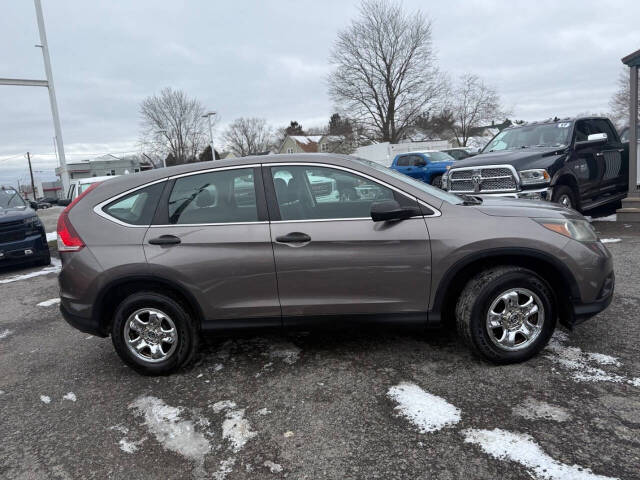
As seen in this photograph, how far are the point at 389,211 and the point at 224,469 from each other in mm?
1918

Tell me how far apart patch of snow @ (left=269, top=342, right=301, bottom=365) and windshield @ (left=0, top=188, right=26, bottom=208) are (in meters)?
8.16

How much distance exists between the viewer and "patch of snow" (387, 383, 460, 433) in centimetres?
282

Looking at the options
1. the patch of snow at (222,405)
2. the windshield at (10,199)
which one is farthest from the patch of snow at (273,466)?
the windshield at (10,199)

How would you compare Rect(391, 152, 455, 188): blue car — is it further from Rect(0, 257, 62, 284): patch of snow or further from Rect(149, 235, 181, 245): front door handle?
Rect(149, 235, 181, 245): front door handle

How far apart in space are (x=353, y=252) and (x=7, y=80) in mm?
13588

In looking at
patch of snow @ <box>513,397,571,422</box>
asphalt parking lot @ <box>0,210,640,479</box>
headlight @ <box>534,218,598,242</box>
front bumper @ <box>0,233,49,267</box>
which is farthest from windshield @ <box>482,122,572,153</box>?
front bumper @ <box>0,233,49,267</box>

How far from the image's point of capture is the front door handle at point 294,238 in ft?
11.1

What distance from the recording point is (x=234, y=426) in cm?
296

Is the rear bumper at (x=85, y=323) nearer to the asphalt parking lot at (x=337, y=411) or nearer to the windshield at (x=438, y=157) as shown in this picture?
the asphalt parking lot at (x=337, y=411)

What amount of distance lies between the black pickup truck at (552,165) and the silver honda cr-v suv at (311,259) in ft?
11.8

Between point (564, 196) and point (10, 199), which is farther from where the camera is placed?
point (10, 199)

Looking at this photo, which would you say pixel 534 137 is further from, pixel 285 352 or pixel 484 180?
pixel 285 352

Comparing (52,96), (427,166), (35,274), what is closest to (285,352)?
(35,274)

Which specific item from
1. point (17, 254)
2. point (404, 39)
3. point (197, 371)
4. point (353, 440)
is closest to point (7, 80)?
point (17, 254)
